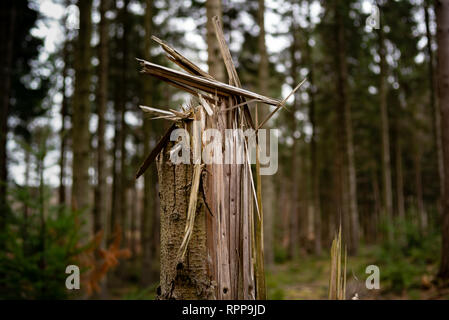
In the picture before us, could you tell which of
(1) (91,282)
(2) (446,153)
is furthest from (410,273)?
(1) (91,282)

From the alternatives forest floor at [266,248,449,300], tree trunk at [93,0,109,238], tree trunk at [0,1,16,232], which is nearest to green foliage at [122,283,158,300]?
forest floor at [266,248,449,300]

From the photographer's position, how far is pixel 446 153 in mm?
6344

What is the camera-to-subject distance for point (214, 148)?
6.45ft

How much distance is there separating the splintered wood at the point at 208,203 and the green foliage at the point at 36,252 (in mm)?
2767

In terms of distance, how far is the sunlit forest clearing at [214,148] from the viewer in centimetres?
195

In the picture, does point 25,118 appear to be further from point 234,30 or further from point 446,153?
point 446,153

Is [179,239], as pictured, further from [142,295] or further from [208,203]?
[142,295]

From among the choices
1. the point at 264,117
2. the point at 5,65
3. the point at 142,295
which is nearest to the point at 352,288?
the point at 142,295

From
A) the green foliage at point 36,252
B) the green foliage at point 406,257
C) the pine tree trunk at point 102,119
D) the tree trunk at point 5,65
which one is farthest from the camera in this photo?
the tree trunk at point 5,65

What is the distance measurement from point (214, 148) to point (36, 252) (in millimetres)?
3544

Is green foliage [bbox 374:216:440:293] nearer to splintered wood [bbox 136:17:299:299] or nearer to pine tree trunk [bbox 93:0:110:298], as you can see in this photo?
splintered wood [bbox 136:17:299:299]

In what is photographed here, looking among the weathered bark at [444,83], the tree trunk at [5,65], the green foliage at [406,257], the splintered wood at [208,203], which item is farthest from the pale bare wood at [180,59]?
the tree trunk at [5,65]

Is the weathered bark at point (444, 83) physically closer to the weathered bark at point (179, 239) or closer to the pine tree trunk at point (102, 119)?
the weathered bark at point (179, 239)

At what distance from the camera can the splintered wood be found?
6.15ft
